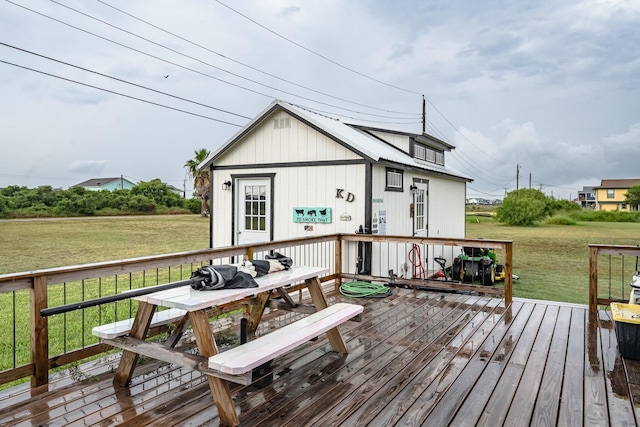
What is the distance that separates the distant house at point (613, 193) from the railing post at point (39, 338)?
6128 cm

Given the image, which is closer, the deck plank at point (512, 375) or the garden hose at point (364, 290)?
the deck plank at point (512, 375)

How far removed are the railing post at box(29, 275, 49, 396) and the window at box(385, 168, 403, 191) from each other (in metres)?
5.83

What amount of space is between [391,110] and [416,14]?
38.9 ft

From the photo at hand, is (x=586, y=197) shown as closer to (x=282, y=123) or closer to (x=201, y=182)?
(x=201, y=182)

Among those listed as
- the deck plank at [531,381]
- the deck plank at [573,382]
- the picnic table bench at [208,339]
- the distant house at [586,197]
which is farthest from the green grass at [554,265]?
the distant house at [586,197]

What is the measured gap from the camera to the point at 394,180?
7797 millimetres

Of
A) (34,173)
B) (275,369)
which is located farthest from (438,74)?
(34,173)

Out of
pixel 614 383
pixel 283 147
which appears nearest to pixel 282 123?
pixel 283 147

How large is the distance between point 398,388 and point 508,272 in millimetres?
2913

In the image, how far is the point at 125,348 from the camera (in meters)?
2.53

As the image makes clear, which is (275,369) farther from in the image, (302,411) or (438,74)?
(438,74)

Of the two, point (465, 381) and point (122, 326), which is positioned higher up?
point (122, 326)

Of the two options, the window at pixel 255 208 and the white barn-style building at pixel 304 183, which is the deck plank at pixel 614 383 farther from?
the window at pixel 255 208

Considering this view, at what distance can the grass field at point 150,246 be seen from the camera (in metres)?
9.91
